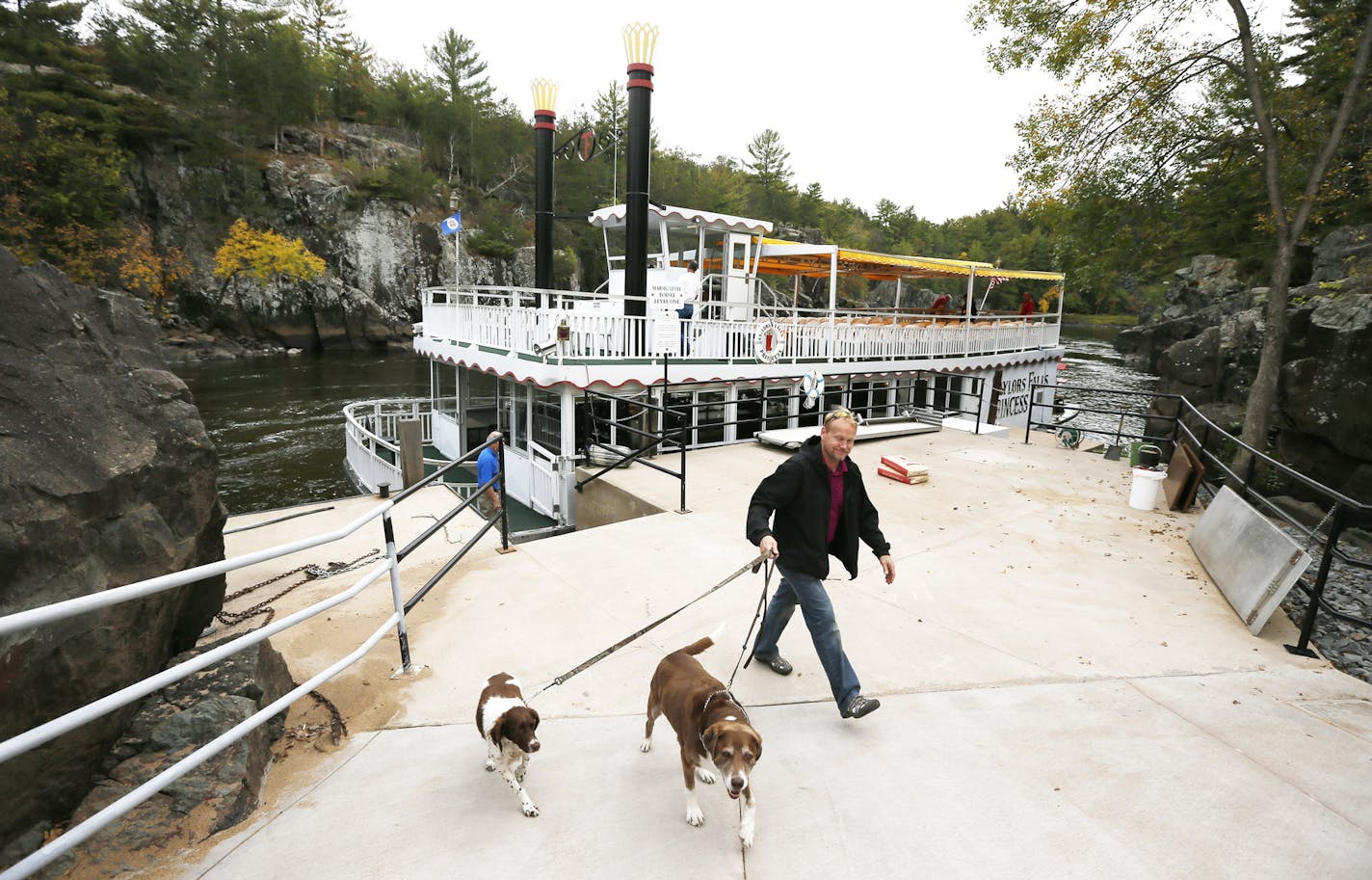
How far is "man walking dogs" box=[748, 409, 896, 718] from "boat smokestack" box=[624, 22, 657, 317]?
9031 millimetres

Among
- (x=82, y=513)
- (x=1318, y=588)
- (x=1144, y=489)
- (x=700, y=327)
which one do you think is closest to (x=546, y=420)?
(x=700, y=327)

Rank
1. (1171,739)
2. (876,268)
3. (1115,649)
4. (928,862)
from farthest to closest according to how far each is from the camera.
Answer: (876,268), (1115,649), (1171,739), (928,862)

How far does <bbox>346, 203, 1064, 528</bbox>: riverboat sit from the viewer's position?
10.2 m

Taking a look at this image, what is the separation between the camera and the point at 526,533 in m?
9.20

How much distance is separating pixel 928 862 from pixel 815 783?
→ 58 cm

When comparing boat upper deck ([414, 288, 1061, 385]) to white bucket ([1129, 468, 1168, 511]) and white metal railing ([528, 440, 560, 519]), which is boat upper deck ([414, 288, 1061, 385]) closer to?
white metal railing ([528, 440, 560, 519])

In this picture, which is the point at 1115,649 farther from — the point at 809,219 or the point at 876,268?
the point at 809,219

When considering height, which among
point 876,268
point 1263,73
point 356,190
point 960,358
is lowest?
point 960,358

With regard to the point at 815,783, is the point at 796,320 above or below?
above

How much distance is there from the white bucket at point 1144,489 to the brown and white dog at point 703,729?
763 cm

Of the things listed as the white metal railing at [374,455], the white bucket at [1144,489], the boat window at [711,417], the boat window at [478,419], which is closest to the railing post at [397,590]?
the white metal railing at [374,455]

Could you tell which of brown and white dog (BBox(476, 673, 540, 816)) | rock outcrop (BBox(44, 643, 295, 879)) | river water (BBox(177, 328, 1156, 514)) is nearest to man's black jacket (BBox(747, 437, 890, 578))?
brown and white dog (BBox(476, 673, 540, 816))

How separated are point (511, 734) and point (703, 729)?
0.79 m

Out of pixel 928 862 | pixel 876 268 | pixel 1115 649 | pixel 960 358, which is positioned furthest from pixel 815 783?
pixel 876 268
